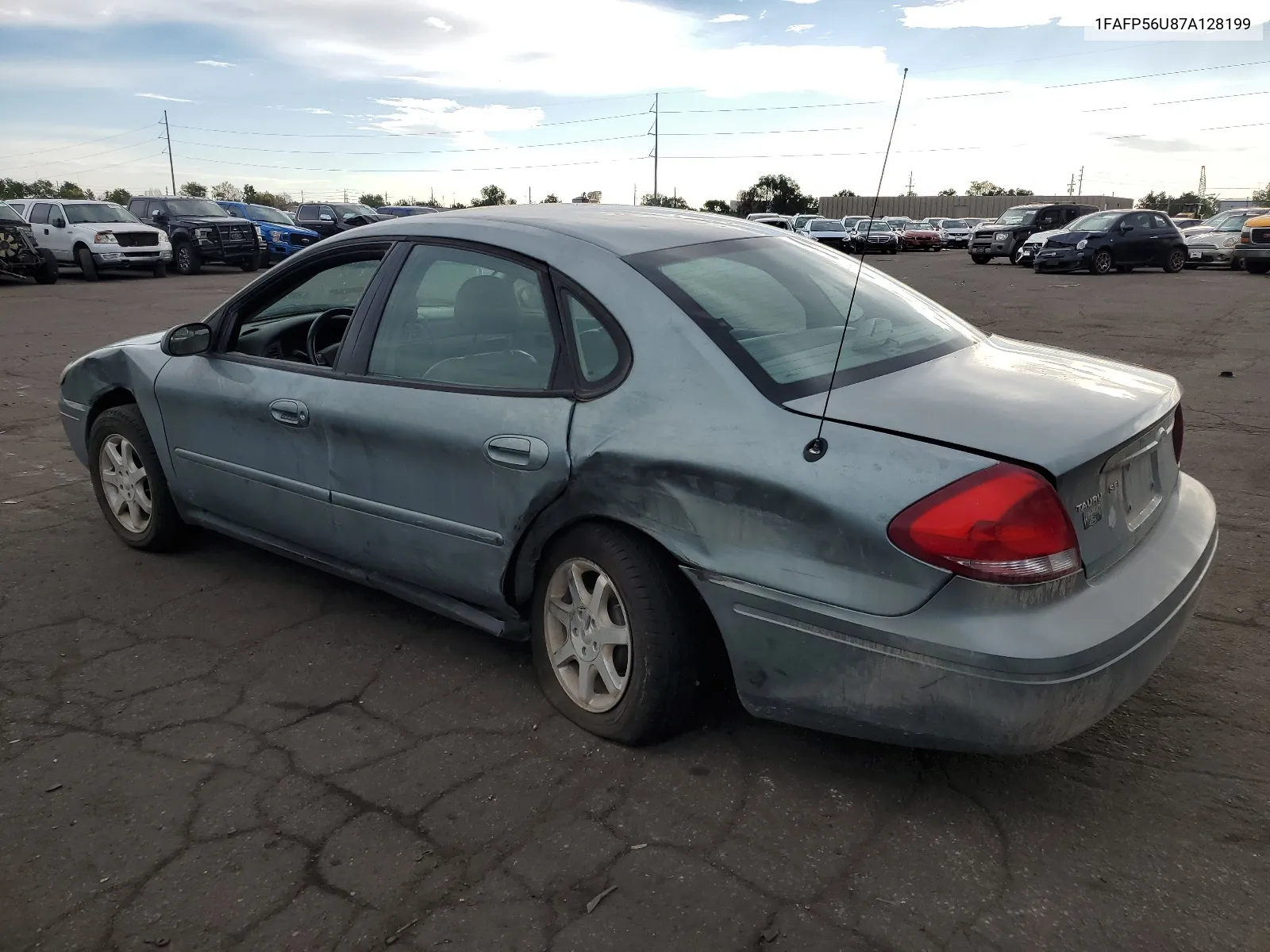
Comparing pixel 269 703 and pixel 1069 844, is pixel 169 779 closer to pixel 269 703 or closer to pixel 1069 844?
pixel 269 703

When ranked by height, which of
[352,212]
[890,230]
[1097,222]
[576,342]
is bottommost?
[890,230]

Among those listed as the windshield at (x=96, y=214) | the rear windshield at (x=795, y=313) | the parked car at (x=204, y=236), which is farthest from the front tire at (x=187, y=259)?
the rear windshield at (x=795, y=313)

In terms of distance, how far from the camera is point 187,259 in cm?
2383

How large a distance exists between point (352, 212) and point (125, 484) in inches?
1137

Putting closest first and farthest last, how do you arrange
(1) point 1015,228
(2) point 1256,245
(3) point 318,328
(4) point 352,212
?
(3) point 318,328 < (2) point 1256,245 < (1) point 1015,228 < (4) point 352,212

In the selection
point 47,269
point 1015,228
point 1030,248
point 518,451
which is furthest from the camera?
point 1015,228

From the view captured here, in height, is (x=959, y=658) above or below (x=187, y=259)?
above

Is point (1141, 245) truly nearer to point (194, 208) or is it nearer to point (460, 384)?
point (194, 208)

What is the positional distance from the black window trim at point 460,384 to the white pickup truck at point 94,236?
21.5 metres

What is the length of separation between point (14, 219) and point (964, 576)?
2234 centimetres

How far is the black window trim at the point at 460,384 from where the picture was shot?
2.98 m

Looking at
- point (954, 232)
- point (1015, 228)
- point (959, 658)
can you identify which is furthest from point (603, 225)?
point (954, 232)

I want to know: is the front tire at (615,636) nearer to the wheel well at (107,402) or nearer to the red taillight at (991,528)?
the red taillight at (991,528)

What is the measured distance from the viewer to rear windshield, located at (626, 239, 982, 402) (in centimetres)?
275
